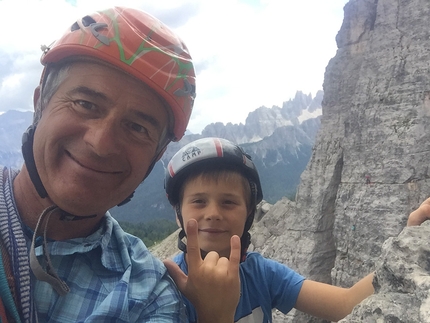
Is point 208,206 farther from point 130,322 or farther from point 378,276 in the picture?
point 378,276

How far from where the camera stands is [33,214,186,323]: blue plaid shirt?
165 cm

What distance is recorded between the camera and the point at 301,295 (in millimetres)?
2893

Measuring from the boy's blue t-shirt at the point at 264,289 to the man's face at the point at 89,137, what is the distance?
1.49 metres

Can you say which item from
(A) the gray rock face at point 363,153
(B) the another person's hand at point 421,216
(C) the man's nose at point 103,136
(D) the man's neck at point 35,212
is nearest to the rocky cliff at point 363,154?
(A) the gray rock face at point 363,153

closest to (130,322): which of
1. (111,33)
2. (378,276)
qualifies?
(378,276)

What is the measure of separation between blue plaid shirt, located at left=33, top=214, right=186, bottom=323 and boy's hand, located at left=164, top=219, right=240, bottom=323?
5.3 inches

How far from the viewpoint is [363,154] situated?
17.8 meters

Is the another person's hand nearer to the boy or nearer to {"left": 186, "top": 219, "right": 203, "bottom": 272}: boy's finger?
the boy

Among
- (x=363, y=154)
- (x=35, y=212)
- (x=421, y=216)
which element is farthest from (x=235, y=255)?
(x=363, y=154)

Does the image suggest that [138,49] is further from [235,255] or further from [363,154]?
[363,154]

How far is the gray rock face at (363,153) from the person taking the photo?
15930 millimetres

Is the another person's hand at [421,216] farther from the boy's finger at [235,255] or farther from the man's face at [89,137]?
the man's face at [89,137]

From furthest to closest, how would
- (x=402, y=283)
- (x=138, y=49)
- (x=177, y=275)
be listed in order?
(x=177, y=275)
(x=138, y=49)
(x=402, y=283)

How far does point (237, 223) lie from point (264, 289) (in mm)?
660
